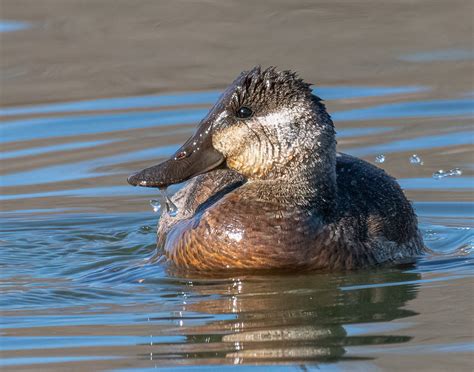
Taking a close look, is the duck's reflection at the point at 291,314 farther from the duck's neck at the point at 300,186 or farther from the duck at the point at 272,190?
the duck's neck at the point at 300,186

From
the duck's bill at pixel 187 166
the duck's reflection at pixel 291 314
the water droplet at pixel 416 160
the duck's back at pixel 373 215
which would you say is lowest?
the duck's reflection at pixel 291 314

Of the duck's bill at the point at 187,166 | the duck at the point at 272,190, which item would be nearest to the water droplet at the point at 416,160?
the duck at the point at 272,190

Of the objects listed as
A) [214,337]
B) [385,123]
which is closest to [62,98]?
[385,123]

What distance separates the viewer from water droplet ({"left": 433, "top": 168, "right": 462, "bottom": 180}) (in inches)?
448

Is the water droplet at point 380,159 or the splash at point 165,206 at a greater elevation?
the water droplet at point 380,159

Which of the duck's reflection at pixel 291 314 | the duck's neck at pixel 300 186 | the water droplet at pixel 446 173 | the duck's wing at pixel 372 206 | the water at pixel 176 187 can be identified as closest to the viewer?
the duck's reflection at pixel 291 314

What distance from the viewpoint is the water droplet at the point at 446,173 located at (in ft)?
37.4

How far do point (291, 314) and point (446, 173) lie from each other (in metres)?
4.15

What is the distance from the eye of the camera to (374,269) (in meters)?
8.61

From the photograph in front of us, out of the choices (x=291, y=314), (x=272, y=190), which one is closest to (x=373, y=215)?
(x=272, y=190)

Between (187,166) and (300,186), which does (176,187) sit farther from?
(300,186)

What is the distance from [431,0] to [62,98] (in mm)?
4601

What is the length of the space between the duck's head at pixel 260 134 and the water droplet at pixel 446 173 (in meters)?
2.97

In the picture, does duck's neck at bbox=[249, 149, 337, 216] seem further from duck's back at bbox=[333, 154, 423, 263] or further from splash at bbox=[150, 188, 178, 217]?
splash at bbox=[150, 188, 178, 217]
